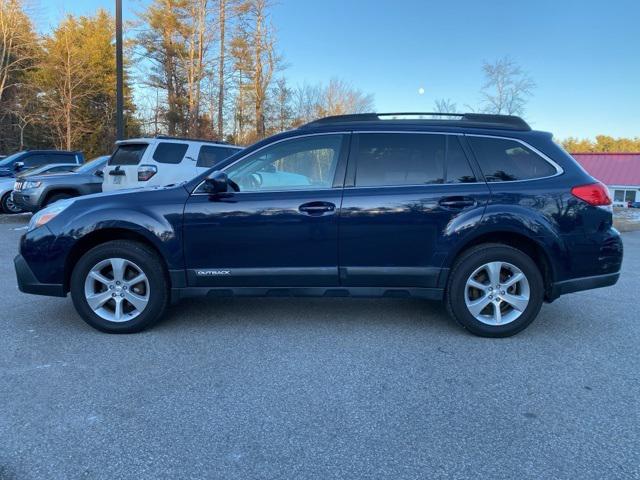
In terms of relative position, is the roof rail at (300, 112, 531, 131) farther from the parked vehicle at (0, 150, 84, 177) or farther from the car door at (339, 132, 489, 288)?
the parked vehicle at (0, 150, 84, 177)

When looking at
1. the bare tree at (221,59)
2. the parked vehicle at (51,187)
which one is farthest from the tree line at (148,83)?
the parked vehicle at (51,187)

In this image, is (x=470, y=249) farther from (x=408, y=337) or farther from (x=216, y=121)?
(x=216, y=121)

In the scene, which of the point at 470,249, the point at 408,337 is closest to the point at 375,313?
the point at 408,337

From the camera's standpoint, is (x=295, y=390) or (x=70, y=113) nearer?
(x=295, y=390)

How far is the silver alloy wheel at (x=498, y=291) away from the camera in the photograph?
4.06m

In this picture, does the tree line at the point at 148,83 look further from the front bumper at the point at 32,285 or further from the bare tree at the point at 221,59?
the front bumper at the point at 32,285

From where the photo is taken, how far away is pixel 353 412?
2.86 metres

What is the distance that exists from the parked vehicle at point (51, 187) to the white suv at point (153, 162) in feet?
4.63

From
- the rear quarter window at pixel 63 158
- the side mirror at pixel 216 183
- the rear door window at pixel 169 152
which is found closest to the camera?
the side mirror at pixel 216 183

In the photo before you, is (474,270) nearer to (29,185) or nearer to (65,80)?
(29,185)

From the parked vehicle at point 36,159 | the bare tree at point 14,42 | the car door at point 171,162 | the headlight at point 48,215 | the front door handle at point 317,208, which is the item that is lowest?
the headlight at point 48,215

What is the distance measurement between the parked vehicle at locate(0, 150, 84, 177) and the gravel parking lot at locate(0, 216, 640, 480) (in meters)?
12.7

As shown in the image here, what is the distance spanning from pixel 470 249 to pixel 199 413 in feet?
8.36

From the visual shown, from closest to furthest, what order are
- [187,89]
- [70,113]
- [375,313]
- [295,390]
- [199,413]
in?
[199,413] → [295,390] → [375,313] → [187,89] → [70,113]
